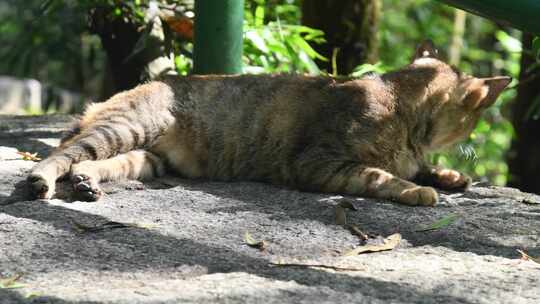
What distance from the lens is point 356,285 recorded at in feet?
9.00

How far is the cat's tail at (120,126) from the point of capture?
4.45 metres

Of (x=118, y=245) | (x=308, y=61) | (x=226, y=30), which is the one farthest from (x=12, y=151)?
(x=308, y=61)

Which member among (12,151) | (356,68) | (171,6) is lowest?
(12,151)

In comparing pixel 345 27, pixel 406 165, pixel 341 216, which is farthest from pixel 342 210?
pixel 345 27

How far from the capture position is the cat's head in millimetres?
4855

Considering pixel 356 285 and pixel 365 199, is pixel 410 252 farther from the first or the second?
pixel 365 199

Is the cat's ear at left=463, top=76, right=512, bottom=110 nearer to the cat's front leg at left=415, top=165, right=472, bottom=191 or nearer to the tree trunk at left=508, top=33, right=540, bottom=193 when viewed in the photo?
the cat's front leg at left=415, top=165, right=472, bottom=191

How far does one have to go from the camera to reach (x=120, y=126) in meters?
4.61

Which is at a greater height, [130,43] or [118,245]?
[130,43]

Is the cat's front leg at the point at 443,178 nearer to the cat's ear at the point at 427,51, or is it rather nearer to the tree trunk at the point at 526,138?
the cat's ear at the point at 427,51

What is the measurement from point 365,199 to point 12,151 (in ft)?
7.10

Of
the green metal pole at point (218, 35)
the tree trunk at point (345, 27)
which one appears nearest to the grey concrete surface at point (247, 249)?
the green metal pole at point (218, 35)

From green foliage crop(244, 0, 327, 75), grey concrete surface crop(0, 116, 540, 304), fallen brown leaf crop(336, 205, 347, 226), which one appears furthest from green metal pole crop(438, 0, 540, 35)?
green foliage crop(244, 0, 327, 75)

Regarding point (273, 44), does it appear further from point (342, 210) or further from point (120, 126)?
point (342, 210)
